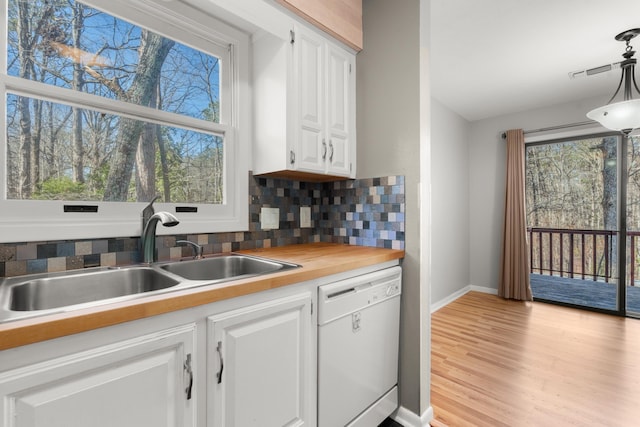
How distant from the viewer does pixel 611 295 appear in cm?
352

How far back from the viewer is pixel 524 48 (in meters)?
2.47

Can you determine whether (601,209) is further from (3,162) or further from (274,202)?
(3,162)

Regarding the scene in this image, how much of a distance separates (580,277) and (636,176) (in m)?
1.40

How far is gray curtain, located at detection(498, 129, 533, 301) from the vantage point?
149 inches

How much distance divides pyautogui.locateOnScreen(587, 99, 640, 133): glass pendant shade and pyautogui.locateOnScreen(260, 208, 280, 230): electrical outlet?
2.41 meters

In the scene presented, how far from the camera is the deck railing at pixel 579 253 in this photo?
3.40 m

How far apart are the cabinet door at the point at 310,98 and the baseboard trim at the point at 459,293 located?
2650mm

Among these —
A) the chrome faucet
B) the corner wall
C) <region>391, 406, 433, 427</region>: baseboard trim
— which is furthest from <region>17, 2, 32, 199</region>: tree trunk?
<region>391, 406, 433, 427</region>: baseboard trim

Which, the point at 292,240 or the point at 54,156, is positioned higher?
the point at 54,156

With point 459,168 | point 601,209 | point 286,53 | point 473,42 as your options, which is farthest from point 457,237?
point 286,53

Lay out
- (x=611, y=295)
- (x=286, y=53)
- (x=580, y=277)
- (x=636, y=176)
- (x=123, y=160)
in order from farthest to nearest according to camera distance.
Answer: (x=580, y=277) → (x=611, y=295) → (x=636, y=176) → (x=286, y=53) → (x=123, y=160)

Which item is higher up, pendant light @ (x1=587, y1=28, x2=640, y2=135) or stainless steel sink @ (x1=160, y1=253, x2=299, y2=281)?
pendant light @ (x1=587, y1=28, x2=640, y2=135)

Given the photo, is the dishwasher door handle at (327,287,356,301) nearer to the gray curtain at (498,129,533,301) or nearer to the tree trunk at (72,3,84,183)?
the tree trunk at (72,3,84,183)

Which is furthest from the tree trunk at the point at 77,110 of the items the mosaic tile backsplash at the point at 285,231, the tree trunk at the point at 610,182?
the tree trunk at the point at 610,182
